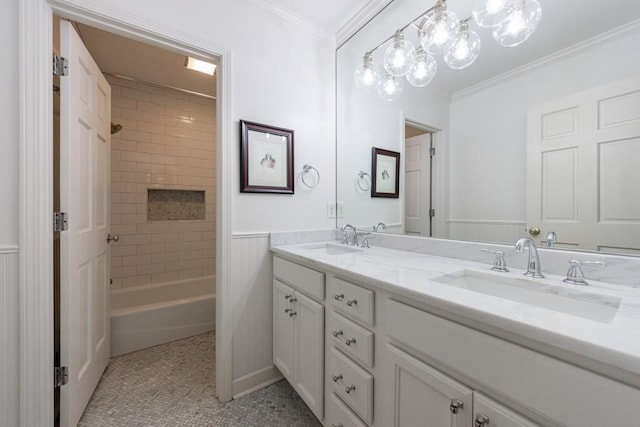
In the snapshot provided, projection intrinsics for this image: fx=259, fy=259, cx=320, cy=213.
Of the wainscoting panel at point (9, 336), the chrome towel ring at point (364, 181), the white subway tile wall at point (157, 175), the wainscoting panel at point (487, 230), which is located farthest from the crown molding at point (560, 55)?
the white subway tile wall at point (157, 175)

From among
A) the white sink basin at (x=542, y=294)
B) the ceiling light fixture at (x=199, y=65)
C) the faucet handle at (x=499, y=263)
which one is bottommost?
the white sink basin at (x=542, y=294)

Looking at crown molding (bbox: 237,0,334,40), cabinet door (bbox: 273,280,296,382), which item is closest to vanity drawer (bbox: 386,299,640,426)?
cabinet door (bbox: 273,280,296,382)

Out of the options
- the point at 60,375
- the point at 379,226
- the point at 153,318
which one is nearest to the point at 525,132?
the point at 379,226

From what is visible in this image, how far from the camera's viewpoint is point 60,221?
1234mm

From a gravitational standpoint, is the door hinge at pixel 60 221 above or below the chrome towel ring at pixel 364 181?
below

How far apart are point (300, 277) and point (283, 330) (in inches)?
16.7

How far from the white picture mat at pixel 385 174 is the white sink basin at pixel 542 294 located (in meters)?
0.85

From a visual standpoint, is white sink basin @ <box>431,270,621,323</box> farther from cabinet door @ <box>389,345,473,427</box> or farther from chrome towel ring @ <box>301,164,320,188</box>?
chrome towel ring @ <box>301,164,320,188</box>

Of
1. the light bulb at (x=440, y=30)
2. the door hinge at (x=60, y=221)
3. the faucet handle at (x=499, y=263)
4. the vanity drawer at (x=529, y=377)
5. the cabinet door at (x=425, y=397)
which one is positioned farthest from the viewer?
the light bulb at (x=440, y=30)

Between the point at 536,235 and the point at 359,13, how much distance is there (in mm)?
1718

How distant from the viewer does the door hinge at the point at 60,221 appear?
1.22 metres

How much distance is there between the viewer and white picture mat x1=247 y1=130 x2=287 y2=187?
1627 mm

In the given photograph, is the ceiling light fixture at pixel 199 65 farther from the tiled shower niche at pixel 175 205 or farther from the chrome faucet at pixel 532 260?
the chrome faucet at pixel 532 260

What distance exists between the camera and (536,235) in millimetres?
1111
